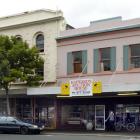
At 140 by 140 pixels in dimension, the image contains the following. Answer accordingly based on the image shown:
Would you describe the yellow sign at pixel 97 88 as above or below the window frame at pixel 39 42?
below

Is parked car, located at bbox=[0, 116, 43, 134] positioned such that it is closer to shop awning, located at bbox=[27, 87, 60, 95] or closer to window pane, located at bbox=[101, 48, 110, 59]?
shop awning, located at bbox=[27, 87, 60, 95]

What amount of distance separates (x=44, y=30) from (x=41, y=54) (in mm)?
2122

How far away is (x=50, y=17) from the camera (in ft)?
126

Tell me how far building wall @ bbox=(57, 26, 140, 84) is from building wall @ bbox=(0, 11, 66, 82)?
0.79 m

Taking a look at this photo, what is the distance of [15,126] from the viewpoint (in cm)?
3166

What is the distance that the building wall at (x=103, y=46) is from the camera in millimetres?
33469

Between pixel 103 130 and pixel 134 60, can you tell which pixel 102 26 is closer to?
pixel 134 60

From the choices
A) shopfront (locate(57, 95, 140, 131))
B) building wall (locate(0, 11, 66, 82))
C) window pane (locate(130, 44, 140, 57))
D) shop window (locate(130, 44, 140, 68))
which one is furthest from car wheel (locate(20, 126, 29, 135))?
window pane (locate(130, 44, 140, 57))

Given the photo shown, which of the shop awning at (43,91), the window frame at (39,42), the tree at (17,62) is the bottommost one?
the shop awning at (43,91)

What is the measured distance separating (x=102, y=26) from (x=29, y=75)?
7229 millimetres

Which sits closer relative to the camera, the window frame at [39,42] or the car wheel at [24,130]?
the car wheel at [24,130]

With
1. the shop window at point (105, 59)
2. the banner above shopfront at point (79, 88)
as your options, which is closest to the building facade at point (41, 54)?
the banner above shopfront at point (79, 88)

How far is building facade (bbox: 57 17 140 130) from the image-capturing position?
110ft

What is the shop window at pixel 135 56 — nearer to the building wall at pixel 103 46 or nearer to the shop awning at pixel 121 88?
the building wall at pixel 103 46
